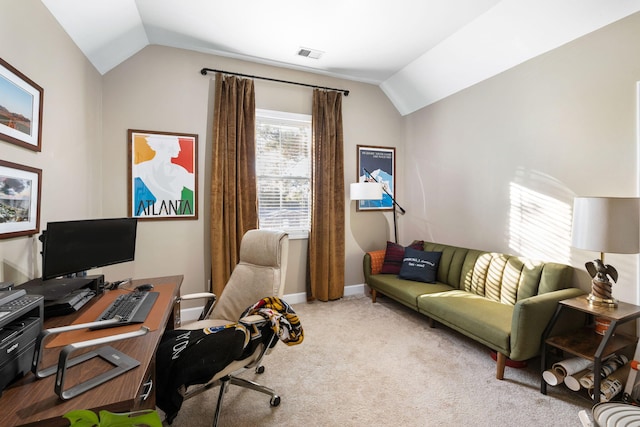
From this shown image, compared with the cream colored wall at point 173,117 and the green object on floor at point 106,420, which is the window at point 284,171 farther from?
the green object on floor at point 106,420

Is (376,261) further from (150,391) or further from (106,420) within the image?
(106,420)

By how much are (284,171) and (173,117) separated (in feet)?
4.39

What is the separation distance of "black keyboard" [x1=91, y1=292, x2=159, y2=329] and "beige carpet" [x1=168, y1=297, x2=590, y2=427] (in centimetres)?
73

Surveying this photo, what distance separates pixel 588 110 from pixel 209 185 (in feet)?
11.4

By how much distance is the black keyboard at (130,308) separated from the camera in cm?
148

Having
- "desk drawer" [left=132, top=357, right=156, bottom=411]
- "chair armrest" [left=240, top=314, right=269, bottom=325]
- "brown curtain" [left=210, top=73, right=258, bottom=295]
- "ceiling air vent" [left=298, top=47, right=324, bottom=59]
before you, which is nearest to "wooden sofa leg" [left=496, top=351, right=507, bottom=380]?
"chair armrest" [left=240, top=314, right=269, bottom=325]

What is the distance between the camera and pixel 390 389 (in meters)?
2.08

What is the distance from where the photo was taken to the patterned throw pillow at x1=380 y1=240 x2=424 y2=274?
3730mm

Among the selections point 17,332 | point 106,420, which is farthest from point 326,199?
point 106,420

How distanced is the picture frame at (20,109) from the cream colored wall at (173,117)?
3.88 feet

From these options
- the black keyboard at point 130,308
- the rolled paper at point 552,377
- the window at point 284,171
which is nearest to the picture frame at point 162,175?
the window at point 284,171

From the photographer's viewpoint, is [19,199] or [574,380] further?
[574,380]

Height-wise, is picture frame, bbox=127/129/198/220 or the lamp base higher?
picture frame, bbox=127/129/198/220

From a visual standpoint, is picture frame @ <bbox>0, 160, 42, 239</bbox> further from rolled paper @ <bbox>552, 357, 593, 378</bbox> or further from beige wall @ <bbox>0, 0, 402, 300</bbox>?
rolled paper @ <bbox>552, 357, 593, 378</bbox>
